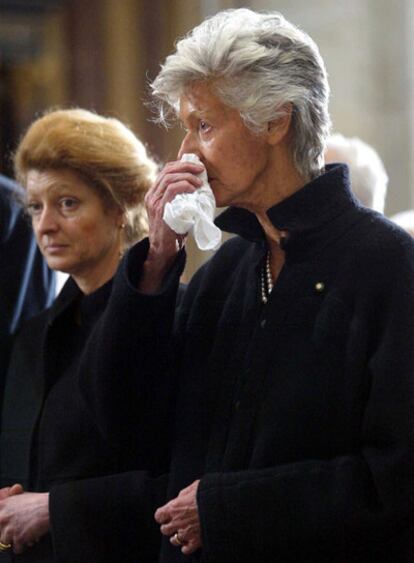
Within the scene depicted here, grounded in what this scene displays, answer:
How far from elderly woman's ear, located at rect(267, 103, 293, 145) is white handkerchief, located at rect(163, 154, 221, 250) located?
0.15 metres

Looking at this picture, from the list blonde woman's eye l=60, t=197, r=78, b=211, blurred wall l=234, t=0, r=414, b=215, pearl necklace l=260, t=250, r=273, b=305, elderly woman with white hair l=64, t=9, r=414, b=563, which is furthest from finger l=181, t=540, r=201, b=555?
blurred wall l=234, t=0, r=414, b=215

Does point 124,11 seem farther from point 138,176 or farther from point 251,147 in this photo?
point 251,147

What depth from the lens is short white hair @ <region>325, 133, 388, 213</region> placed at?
3.94 m

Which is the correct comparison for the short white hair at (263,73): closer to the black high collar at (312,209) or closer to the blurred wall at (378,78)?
the black high collar at (312,209)

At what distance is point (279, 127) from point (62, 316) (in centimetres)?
104

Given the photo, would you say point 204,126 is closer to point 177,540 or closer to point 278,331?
point 278,331

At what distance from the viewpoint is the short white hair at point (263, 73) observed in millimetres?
2605

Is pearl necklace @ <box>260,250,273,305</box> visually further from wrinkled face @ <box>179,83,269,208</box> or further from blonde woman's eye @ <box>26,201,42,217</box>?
blonde woman's eye @ <box>26,201,42,217</box>

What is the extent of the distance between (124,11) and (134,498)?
558 cm

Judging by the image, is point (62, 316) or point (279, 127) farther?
point (62, 316)

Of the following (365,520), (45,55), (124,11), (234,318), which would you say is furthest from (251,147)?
(45,55)

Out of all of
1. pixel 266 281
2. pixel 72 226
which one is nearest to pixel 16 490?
pixel 72 226

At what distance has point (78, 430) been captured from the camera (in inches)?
126

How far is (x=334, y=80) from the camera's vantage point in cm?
671
